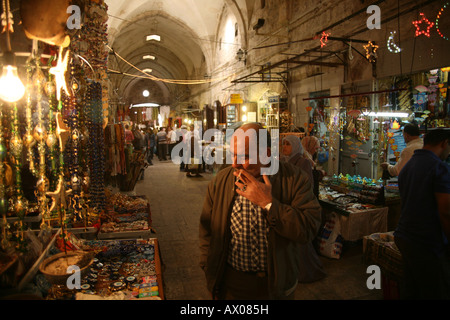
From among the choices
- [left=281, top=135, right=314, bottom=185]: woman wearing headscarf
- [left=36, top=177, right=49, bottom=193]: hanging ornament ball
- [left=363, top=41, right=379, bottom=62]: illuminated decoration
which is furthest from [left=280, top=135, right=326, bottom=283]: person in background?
[left=363, top=41, right=379, bottom=62]: illuminated decoration

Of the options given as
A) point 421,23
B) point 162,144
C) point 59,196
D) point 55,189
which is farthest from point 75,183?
point 162,144

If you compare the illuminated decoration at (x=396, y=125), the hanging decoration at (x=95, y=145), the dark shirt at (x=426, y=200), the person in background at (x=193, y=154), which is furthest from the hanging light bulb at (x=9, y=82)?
the person in background at (x=193, y=154)

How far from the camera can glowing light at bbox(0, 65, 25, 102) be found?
5.08 ft

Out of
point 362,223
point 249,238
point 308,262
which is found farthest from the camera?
point 362,223

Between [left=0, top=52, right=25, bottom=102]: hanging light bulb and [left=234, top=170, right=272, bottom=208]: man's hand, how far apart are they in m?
1.35

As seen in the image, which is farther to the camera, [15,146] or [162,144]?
[162,144]

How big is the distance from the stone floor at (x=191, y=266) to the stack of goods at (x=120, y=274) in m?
0.72

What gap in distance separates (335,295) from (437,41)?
4359 millimetres

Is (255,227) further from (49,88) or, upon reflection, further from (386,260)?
(386,260)

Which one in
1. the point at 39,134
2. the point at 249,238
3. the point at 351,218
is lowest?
the point at 351,218

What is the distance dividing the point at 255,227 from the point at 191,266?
8.72 feet

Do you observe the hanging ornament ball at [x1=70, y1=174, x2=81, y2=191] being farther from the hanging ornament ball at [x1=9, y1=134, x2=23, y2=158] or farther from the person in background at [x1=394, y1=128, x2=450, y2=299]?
the person in background at [x1=394, y1=128, x2=450, y2=299]

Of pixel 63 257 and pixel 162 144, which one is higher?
pixel 162 144

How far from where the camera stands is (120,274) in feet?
8.39
